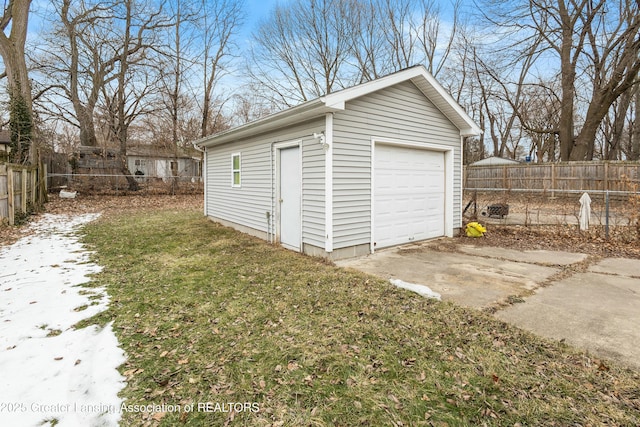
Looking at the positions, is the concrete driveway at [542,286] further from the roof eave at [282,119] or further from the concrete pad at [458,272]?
the roof eave at [282,119]

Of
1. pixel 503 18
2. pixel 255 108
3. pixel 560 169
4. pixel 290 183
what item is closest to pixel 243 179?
pixel 290 183

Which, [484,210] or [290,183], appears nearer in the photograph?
[290,183]

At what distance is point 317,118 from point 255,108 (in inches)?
807

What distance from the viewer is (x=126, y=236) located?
803 centimetres

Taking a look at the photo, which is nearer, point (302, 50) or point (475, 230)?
point (475, 230)

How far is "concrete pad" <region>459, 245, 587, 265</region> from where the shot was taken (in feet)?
18.8

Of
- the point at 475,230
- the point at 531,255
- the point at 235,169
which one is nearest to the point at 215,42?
the point at 235,169

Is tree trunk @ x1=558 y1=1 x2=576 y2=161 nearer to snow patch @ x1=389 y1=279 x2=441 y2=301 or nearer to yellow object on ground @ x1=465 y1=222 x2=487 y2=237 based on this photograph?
yellow object on ground @ x1=465 y1=222 x2=487 y2=237

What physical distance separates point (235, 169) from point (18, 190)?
636 cm

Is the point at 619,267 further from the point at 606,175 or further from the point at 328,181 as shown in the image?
the point at 606,175

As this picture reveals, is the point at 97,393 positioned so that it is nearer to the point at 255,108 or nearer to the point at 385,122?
the point at 385,122

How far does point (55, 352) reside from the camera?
2824 mm

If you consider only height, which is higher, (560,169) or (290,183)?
(560,169)

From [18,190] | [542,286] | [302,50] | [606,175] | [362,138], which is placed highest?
[302,50]
